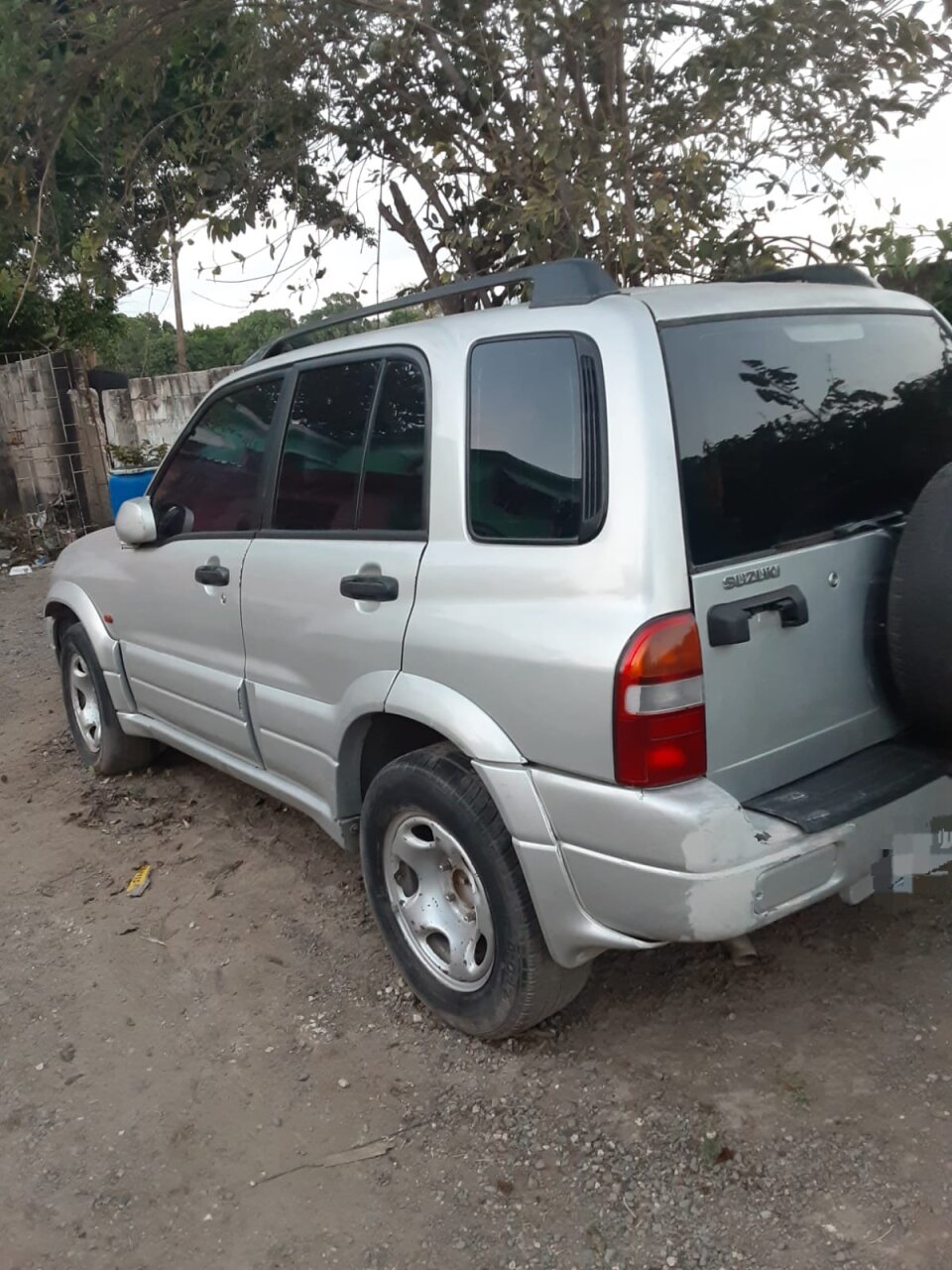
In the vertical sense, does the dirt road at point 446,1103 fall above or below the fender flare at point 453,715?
below

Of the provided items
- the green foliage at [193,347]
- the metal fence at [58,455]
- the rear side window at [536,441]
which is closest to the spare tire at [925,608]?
the rear side window at [536,441]

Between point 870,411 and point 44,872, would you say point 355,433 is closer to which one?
point 870,411

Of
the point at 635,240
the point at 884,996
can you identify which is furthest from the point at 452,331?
the point at 635,240

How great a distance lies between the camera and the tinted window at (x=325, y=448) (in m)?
3.08

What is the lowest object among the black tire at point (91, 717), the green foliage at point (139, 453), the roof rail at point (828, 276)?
the black tire at point (91, 717)

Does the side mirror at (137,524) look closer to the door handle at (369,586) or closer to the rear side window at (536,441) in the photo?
the door handle at (369,586)

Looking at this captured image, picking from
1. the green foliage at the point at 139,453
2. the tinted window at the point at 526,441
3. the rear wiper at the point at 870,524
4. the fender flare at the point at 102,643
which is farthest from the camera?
the green foliage at the point at 139,453

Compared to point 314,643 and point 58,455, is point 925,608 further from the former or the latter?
point 58,455

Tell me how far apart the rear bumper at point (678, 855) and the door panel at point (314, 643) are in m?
0.57

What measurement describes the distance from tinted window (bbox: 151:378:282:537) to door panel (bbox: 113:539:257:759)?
0.29 ft

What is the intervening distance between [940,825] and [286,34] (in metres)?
5.40

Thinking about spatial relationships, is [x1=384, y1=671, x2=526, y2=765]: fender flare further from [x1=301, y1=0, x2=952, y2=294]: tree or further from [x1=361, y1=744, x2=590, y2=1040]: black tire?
[x1=301, y1=0, x2=952, y2=294]: tree

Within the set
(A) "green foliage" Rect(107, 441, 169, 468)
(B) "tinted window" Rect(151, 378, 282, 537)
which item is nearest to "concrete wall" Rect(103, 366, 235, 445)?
(A) "green foliage" Rect(107, 441, 169, 468)

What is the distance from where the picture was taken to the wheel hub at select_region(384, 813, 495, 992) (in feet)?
9.04
